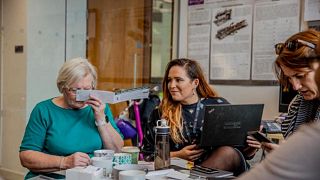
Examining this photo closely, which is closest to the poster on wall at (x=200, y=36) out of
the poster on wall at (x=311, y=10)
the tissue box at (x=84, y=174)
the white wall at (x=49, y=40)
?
the poster on wall at (x=311, y=10)

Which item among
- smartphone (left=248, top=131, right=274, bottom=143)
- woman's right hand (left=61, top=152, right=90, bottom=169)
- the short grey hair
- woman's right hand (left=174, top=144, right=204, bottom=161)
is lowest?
woman's right hand (left=174, top=144, right=204, bottom=161)

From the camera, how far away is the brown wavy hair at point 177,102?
6.82 feet

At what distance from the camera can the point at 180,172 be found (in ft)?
4.61

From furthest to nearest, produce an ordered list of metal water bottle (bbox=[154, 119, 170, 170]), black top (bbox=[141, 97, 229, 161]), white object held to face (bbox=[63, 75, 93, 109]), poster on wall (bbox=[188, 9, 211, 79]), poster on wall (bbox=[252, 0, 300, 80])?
1. poster on wall (bbox=[188, 9, 211, 79])
2. poster on wall (bbox=[252, 0, 300, 80])
3. black top (bbox=[141, 97, 229, 161])
4. white object held to face (bbox=[63, 75, 93, 109])
5. metal water bottle (bbox=[154, 119, 170, 170])

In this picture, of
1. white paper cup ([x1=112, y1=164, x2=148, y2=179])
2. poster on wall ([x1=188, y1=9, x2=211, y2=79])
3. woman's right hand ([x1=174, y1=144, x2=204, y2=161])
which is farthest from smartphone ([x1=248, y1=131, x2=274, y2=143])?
poster on wall ([x1=188, y1=9, x2=211, y2=79])

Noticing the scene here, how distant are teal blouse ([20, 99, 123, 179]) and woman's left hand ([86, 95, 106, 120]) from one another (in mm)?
97

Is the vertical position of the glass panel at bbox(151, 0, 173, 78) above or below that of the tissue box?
above

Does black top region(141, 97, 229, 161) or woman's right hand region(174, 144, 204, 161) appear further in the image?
black top region(141, 97, 229, 161)

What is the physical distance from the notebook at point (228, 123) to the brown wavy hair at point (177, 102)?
0.34 metres

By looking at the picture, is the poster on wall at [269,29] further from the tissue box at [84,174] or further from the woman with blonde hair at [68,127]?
the tissue box at [84,174]

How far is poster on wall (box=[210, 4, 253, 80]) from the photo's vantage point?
314 centimetres

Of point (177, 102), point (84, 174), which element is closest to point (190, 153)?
point (177, 102)

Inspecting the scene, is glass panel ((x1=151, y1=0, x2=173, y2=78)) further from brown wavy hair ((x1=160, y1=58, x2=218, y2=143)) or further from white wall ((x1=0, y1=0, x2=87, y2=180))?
brown wavy hair ((x1=160, y1=58, x2=218, y2=143))

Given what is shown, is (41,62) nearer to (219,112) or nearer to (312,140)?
(219,112)
